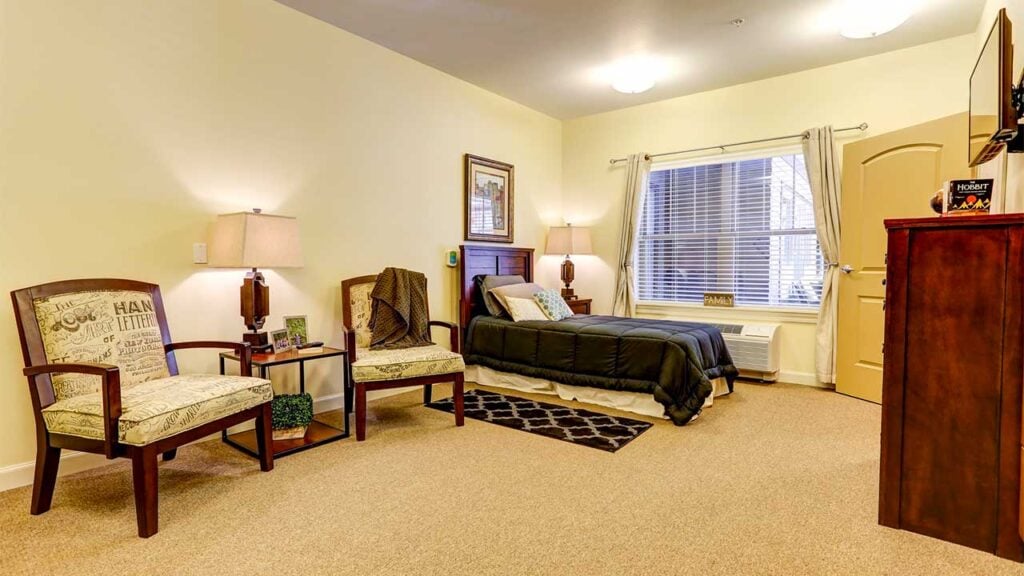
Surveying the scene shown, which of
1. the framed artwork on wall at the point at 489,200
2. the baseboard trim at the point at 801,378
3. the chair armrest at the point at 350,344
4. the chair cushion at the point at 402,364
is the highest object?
the framed artwork on wall at the point at 489,200

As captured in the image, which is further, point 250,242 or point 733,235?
point 733,235

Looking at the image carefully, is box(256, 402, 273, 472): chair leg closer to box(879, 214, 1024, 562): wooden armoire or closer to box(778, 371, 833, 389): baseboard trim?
box(879, 214, 1024, 562): wooden armoire

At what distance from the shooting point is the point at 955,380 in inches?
74.8

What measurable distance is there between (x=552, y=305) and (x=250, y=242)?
2439 mm

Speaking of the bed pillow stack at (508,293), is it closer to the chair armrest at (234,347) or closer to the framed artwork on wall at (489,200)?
the framed artwork on wall at (489,200)

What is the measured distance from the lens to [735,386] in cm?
442

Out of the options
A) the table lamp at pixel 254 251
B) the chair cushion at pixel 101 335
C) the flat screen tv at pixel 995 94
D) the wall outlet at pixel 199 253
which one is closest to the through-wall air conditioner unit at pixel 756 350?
the flat screen tv at pixel 995 94

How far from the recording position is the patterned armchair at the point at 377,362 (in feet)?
9.96

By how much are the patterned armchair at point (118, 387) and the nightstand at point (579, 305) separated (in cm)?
328

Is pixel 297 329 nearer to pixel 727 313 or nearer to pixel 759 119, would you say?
pixel 727 313

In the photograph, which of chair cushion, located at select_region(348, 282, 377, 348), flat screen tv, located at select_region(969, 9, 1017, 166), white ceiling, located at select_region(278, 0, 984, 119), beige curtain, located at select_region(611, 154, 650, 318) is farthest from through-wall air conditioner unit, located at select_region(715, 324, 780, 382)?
chair cushion, located at select_region(348, 282, 377, 348)

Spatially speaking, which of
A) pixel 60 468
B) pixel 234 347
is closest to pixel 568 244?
pixel 234 347

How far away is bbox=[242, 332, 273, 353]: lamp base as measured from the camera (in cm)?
300

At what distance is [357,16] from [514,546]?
3346 millimetres
